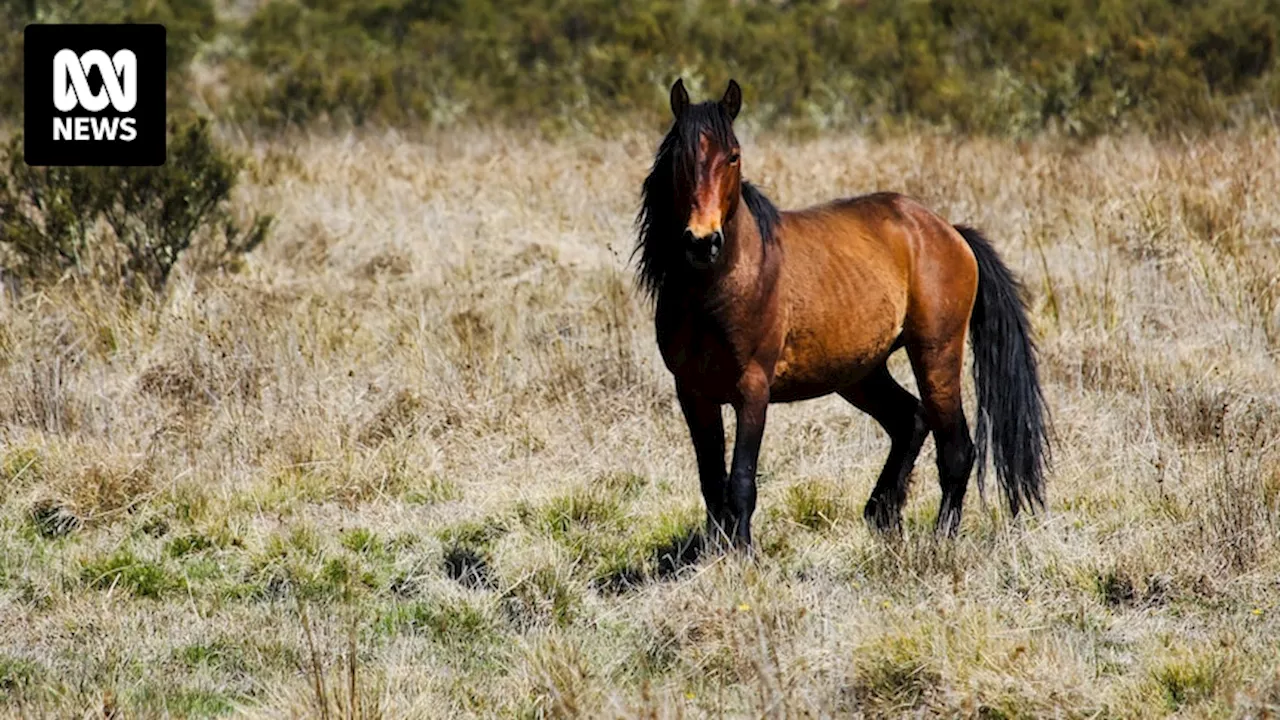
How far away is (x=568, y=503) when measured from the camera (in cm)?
631

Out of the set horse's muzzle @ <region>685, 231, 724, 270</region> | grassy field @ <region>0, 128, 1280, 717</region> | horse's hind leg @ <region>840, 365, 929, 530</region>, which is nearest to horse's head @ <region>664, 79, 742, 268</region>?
horse's muzzle @ <region>685, 231, 724, 270</region>

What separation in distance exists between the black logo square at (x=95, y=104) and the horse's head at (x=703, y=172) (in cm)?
594

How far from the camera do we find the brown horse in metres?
5.27

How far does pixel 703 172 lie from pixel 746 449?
3.24 ft

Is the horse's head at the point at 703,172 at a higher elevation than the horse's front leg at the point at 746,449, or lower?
higher

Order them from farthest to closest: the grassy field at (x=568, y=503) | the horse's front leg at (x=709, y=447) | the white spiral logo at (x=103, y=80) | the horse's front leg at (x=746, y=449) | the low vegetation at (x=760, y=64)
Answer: the low vegetation at (x=760, y=64) < the white spiral logo at (x=103, y=80) < the horse's front leg at (x=709, y=447) < the horse's front leg at (x=746, y=449) < the grassy field at (x=568, y=503)

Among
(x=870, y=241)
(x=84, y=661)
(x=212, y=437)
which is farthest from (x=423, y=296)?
(x=84, y=661)

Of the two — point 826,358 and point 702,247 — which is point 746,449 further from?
point 702,247

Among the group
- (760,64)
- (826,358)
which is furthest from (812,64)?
(826,358)

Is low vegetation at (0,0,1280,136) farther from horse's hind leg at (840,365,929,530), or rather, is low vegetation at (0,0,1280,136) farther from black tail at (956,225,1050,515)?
horse's hind leg at (840,365,929,530)

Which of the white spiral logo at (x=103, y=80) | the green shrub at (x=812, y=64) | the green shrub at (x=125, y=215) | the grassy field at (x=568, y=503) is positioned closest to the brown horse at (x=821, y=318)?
the grassy field at (x=568, y=503)

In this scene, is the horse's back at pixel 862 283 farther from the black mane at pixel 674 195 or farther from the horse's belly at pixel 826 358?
the black mane at pixel 674 195

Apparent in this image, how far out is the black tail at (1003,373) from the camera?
6180mm

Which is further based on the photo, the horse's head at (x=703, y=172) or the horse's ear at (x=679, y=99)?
the horse's ear at (x=679, y=99)
